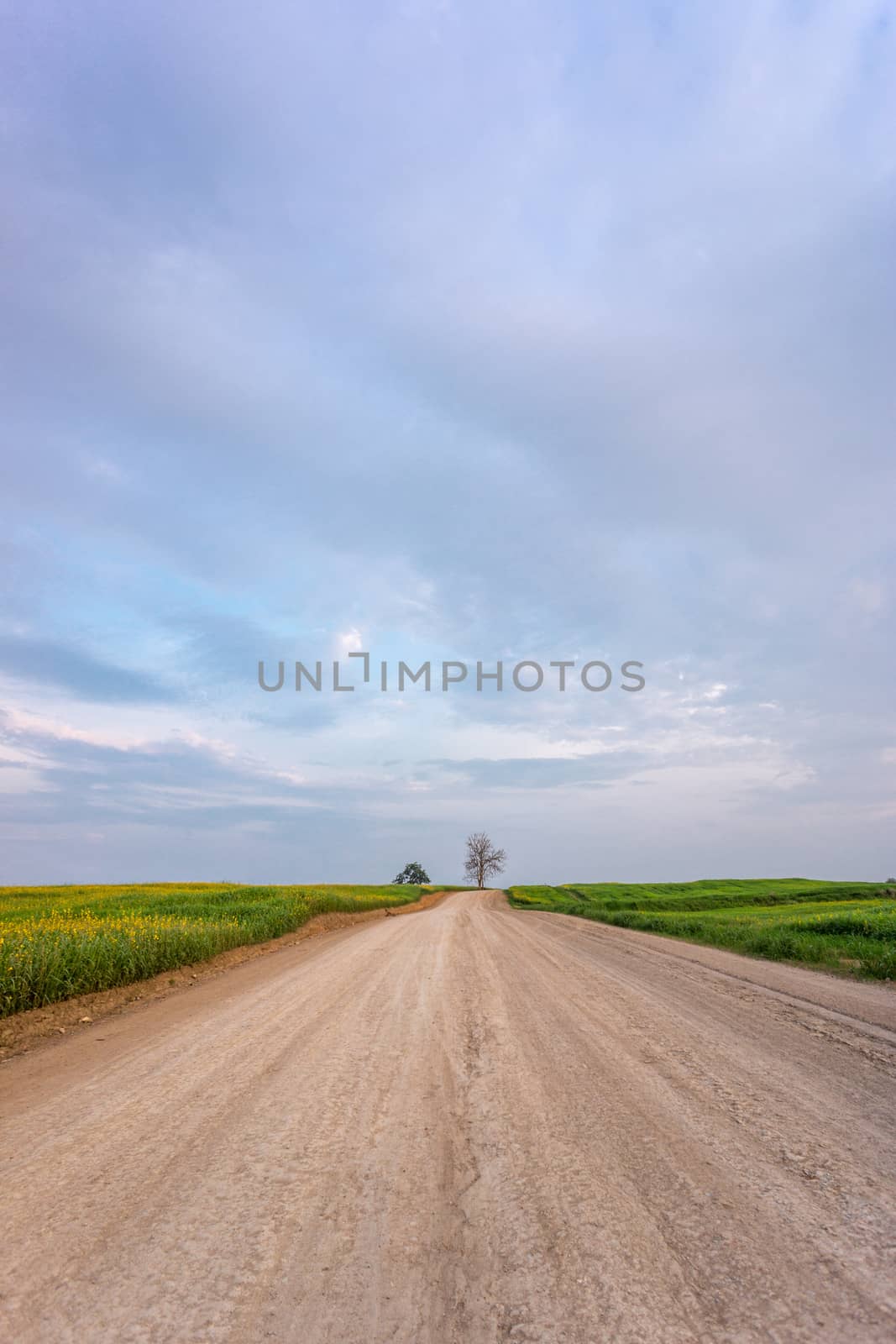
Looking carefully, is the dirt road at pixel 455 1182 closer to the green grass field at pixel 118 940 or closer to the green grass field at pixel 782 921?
the green grass field at pixel 118 940

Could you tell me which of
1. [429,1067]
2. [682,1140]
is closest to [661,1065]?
[682,1140]

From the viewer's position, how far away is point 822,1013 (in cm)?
761

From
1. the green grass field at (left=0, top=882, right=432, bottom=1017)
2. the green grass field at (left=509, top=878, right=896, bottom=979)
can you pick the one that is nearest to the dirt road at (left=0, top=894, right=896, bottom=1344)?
the green grass field at (left=0, top=882, right=432, bottom=1017)

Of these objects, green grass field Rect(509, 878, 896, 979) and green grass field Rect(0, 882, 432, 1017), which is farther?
green grass field Rect(509, 878, 896, 979)

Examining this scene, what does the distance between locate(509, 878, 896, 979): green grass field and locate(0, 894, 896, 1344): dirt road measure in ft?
23.4

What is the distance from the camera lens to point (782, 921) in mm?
20656

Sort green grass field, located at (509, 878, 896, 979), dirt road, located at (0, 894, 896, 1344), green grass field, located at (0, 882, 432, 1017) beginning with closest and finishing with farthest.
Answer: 1. dirt road, located at (0, 894, 896, 1344)
2. green grass field, located at (0, 882, 432, 1017)
3. green grass field, located at (509, 878, 896, 979)

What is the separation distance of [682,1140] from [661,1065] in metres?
1.56

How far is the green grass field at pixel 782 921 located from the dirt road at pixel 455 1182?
23.4 ft

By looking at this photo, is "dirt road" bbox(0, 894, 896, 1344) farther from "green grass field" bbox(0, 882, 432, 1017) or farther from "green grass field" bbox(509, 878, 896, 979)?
"green grass field" bbox(509, 878, 896, 979)

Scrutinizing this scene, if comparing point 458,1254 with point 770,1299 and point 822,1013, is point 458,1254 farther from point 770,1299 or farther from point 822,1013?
point 822,1013

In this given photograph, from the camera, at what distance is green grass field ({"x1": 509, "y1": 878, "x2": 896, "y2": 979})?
42.4 feet

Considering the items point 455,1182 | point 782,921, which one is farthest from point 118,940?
point 782,921

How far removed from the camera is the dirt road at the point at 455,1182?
2.54m
